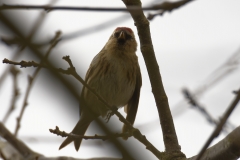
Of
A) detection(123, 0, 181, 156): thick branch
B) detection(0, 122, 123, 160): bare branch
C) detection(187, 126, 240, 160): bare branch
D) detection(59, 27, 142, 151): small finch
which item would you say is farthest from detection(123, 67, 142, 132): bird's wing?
detection(187, 126, 240, 160): bare branch

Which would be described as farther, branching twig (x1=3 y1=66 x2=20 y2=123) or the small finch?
the small finch

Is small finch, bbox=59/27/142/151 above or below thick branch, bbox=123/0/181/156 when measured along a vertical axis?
above

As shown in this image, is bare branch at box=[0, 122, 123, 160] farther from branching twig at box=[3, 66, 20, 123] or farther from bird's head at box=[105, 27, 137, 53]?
bird's head at box=[105, 27, 137, 53]

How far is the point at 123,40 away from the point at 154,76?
6.72ft

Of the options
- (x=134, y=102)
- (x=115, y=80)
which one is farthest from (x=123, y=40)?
(x=134, y=102)

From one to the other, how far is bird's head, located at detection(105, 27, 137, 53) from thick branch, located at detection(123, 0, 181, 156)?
5.95ft

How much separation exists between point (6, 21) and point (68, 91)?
227mm

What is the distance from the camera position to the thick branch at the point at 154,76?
2.84 meters

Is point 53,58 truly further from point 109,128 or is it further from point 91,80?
point 91,80

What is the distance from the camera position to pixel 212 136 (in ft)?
4.79

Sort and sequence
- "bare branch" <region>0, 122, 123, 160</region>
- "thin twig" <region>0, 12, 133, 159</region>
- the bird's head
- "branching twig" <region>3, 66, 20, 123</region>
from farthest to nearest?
the bird's head, "bare branch" <region>0, 122, 123, 160</region>, "branching twig" <region>3, 66, 20, 123</region>, "thin twig" <region>0, 12, 133, 159</region>

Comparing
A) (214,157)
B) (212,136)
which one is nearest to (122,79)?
(214,157)

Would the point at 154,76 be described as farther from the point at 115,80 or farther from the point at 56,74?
the point at 56,74

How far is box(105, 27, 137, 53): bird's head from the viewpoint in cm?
483
